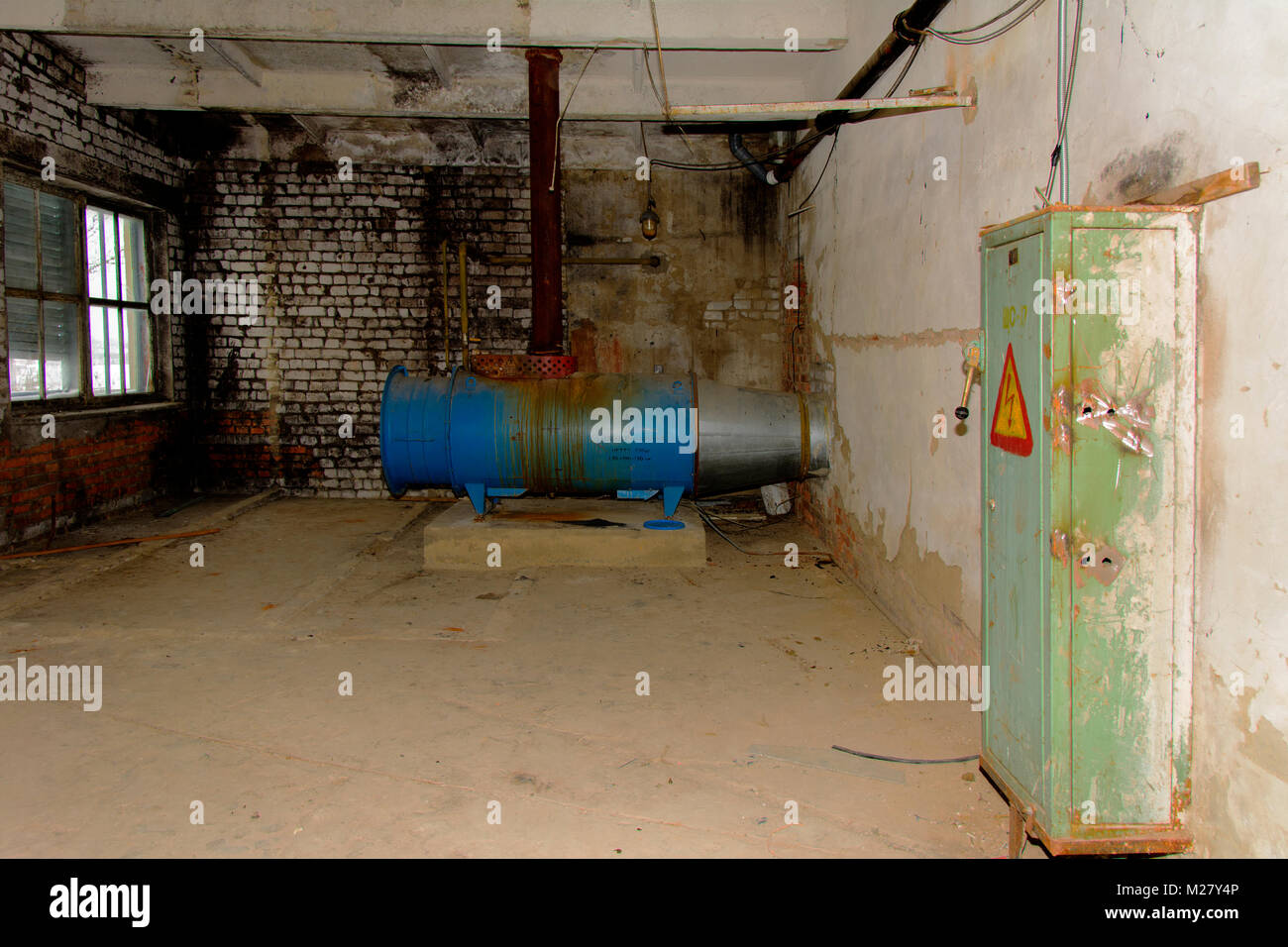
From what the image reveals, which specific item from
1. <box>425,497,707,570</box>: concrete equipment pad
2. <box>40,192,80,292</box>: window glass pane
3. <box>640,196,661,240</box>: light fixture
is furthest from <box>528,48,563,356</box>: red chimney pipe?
<box>40,192,80,292</box>: window glass pane

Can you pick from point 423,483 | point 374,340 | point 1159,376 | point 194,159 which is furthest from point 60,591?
point 1159,376

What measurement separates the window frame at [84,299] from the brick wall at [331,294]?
14.6 inches

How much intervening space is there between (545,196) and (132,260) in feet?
11.0

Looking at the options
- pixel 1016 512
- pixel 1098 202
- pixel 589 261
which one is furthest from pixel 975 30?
pixel 589 261

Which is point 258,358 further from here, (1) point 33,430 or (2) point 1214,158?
(2) point 1214,158

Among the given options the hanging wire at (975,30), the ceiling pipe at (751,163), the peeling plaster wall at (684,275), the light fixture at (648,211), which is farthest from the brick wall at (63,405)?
the hanging wire at (975,30)

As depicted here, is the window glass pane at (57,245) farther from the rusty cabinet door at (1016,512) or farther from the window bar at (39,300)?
the rusty cabinet door at (1016,512)

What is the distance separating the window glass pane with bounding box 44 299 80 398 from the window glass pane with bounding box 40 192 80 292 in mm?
135

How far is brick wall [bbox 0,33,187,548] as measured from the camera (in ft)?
16.2

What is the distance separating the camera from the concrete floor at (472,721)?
218 cm

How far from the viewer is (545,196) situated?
5.18 metres

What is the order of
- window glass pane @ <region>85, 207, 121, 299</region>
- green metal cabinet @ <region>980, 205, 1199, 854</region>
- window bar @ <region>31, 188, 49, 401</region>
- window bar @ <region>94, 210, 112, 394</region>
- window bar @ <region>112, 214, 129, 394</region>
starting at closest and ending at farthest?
green metal cabinet @ <region>980, 205, 1199, 854</region>, window bar @ <region>31, 188, 49, 401</region>, window glass pane @ <region>85, 207, 121, 299</region>, window bar @ <region>94, 210, 112, 394</region>, window bar @ <region>112, 214, 129, 394</region>

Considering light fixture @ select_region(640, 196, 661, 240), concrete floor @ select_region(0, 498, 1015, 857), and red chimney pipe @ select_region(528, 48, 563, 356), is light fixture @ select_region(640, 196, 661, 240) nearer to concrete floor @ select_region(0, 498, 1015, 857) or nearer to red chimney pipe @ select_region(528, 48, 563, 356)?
red chimney pipe @ select_region(528, 48, 563, 356)

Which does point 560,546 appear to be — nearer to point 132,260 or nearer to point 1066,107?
point 1066,107
